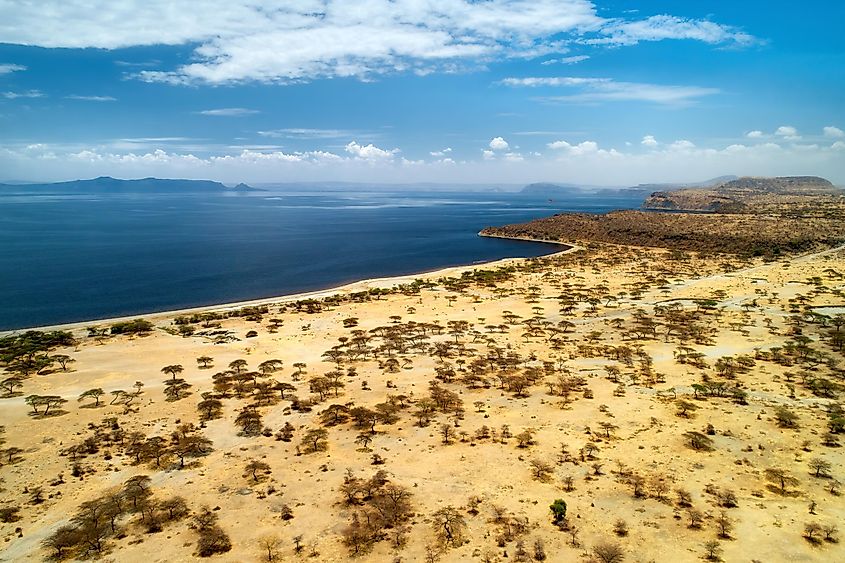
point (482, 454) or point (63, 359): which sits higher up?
point (63, 359)

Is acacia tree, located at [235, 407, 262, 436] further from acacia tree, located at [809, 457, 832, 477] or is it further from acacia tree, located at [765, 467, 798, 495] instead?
acacia tree, located at [809, 457, 832, 477]

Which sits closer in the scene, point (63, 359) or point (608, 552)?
point (608, 552)

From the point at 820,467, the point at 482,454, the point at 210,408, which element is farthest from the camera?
the point at 210,408

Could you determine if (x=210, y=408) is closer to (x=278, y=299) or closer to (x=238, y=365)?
(x=238, y=365)

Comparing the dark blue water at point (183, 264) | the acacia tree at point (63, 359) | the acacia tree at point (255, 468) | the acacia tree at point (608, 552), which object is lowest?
the acacia tree at point (255, 468)

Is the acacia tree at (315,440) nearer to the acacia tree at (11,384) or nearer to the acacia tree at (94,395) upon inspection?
the acacia tree at (94,395)

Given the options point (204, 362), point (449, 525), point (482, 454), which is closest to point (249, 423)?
point (204, 362)

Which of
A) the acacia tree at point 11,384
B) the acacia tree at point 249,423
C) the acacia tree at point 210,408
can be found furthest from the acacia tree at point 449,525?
the acacia tree at point 11,384

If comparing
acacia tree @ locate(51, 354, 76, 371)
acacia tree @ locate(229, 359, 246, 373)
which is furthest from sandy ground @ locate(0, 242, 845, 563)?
acacia tree @ locate(51, 354, 76, 371)

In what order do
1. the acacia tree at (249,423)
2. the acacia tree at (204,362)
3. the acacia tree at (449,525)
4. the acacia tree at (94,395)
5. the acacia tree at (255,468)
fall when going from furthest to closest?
the acacia tree at (204,362), the acacia tree at (94,395), the acacia tree at (249,423), the acacia tree at (255,468), the acacia tree at (449,525)
